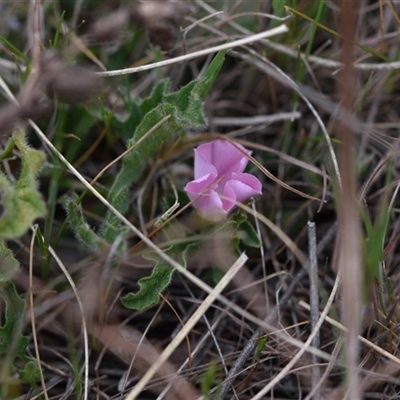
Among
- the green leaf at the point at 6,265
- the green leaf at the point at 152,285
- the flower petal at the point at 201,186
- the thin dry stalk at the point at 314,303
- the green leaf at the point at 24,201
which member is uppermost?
the green leaf at the point at 24,201

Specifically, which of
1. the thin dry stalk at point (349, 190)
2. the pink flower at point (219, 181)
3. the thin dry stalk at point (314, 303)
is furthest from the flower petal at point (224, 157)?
the thin dry stalk at point (349, 190)

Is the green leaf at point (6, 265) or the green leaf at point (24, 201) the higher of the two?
the green leaf at point (24, 201)

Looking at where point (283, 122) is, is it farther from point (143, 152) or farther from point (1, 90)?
point (1, 90)

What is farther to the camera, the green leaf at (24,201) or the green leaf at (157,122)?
the green leaf at (157,122)

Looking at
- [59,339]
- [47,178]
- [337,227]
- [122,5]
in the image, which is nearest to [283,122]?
[337,227]

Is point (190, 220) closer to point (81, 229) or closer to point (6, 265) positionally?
point (81, 229)

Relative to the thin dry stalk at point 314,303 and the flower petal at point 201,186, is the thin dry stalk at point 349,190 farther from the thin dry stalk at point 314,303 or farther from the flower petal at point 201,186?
the flower petal at point 201,186
